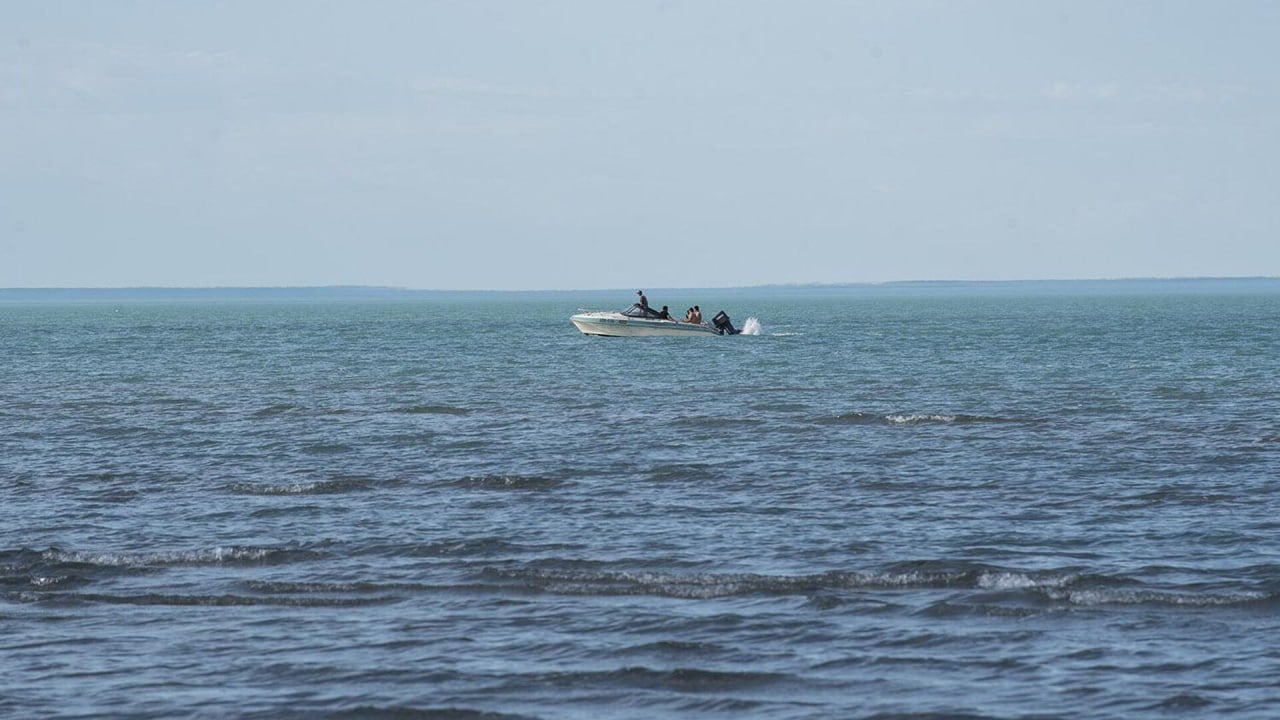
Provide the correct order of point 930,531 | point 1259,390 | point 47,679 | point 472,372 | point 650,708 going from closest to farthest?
point 650,708 < point 47,679 < point 930,531 < point 1259,390 < point 472,372

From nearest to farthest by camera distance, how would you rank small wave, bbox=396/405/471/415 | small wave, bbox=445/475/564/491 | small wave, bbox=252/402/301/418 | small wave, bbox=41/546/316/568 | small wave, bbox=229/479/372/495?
small wave, bbox=41/546/316/568
small wave, bbox=229/479/372/495
small wave, bbox=445/475/564/491
small wave, bbox=252/402/301/418
small wave, bbox=396/405/471/415

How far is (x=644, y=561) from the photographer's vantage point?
1931 cm

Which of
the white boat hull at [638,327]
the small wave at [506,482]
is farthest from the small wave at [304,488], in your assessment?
the white boat hull at [638,327]

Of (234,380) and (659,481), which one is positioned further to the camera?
(234,380)

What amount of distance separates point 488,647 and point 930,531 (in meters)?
7.87

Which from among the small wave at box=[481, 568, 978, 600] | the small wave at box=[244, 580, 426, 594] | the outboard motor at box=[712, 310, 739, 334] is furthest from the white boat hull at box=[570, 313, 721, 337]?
the small wave at box=[244, 580, 426, 594]

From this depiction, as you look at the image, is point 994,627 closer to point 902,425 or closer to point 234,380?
point 902,425

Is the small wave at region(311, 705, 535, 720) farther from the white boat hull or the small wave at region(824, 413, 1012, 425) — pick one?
the white boat hull

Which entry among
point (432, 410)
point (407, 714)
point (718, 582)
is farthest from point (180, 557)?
point (432, 410)

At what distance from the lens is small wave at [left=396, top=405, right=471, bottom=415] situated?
137ft

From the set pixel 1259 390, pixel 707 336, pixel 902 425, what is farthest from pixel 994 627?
pixel 707 336

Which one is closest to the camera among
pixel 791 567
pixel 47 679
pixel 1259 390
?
pixel 47 679

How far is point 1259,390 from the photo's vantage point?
4722 cm

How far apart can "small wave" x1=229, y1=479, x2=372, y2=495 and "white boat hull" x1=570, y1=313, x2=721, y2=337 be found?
203ft
